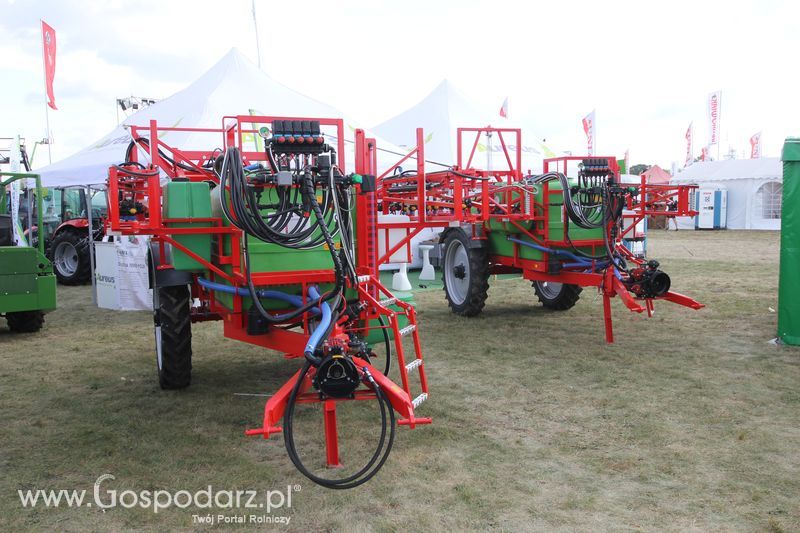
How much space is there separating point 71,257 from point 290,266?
402 inches

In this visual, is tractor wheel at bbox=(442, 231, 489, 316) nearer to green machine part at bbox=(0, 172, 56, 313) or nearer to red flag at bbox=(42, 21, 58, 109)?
green machine part at bbox=(0, 172, 56, 313)

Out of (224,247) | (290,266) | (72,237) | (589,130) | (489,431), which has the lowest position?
(489,431)

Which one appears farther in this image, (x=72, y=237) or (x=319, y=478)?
(x=72, y=237)

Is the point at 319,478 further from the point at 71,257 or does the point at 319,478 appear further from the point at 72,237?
the point at 71,257

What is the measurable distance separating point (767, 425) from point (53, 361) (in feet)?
20.2

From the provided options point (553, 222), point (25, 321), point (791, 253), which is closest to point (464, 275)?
point (553, 222)

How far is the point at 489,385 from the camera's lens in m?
5.41

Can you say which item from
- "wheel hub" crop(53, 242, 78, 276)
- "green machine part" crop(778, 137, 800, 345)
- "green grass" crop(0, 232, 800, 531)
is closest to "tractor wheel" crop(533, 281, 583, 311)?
"green grass" crop(0, 232, 800, 531)

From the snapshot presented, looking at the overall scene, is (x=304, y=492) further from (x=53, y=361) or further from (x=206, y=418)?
(x=53, y=361)

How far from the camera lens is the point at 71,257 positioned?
42.3 ft

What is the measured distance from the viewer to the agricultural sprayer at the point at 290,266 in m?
3.46

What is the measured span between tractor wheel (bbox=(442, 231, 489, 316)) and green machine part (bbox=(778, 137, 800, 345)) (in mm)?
3147

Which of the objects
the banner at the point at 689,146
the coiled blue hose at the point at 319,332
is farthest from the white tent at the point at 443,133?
the banner at the point at 689,146

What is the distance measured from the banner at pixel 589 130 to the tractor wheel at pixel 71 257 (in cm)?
1589
